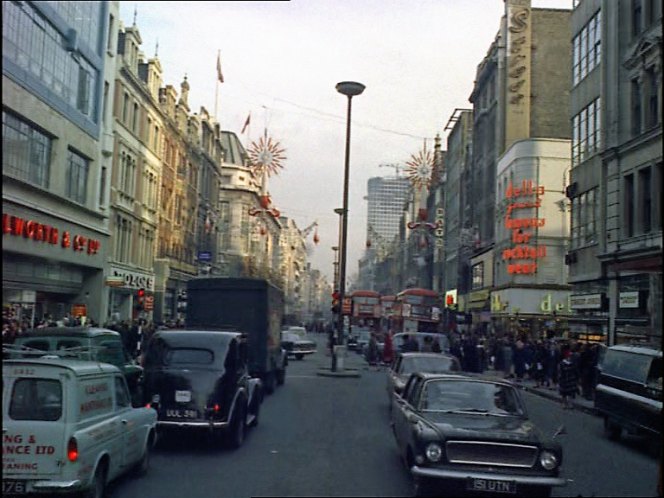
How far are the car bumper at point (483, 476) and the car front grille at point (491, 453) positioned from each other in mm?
147

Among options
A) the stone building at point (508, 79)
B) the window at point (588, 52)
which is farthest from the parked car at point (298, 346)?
the stone building at point (508, 79)

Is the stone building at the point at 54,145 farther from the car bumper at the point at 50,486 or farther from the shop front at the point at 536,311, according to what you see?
the shop front at the point at 536,311

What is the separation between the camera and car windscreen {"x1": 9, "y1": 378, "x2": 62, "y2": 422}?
266 inches

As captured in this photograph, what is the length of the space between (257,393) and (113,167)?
27.2 feet

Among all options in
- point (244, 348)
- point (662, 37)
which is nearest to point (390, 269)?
point (244, 348)

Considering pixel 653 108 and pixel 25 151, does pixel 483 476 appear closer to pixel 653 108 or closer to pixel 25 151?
pixel 25 151

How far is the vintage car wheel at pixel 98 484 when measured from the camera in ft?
22.8

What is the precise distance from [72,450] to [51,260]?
4067 mm

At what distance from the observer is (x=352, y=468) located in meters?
3.53

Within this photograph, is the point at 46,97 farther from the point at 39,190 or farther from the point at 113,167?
the point at 113,167

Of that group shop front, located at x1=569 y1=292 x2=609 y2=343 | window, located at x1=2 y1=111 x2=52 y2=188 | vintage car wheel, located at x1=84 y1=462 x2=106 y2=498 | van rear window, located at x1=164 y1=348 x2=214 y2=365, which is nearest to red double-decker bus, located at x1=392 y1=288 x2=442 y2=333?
shop front, located at x1=569 y1=292 x2=609 y2=343

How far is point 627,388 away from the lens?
39.0 feet

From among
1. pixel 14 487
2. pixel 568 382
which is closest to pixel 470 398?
pixel 14 487

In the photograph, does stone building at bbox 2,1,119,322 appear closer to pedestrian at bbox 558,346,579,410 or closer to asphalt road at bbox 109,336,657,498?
asphalt road at bbox 109,336,657,498
